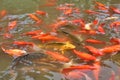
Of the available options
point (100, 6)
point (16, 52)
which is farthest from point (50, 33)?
point (100, 6)

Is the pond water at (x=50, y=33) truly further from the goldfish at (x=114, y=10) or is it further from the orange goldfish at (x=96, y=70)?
the goldfish at (x=114, y=10)

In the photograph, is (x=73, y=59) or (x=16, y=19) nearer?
(x=73, y=59)

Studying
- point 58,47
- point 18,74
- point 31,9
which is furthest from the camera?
point 31,9

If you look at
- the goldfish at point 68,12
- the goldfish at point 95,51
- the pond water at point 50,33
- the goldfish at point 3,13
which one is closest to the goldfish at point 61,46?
the pond water at point 50,33

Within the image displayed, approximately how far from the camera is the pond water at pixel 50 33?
475 centimetres

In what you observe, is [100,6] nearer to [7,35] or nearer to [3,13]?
[3,13]

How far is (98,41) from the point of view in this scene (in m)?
5.63

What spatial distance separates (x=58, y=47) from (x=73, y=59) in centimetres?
49

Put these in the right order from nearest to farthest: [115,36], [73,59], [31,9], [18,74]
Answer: [18,74] → [73,59] → [115,36] → [31,9]

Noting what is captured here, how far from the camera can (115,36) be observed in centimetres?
584

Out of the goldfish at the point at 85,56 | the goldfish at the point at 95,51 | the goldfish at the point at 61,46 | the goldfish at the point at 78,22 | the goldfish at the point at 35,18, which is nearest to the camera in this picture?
the goldfish at the point at 85,56

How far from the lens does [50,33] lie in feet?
19.7

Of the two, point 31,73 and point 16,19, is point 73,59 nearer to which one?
point 31,73

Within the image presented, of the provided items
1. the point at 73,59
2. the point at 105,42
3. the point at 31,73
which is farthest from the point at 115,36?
the point at 31,73
